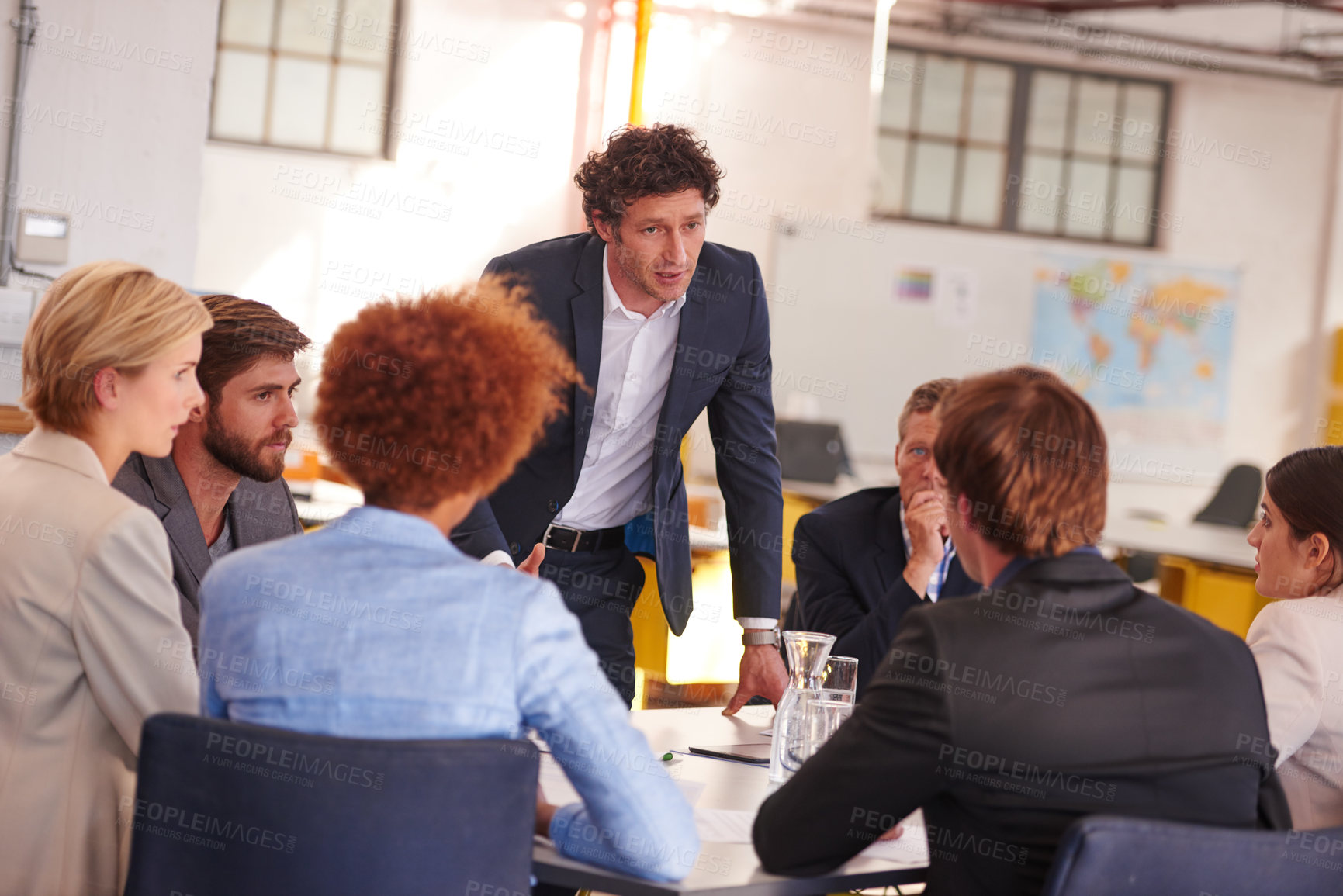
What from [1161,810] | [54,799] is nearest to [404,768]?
[54,799]

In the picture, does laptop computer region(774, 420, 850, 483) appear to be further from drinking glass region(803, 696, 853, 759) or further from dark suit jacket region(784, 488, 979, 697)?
drinking glass region(803, 696, 853, 759)

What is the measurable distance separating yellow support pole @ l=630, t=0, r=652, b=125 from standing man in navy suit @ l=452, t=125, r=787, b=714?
5.57m

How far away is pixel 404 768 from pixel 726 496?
1.56 metres

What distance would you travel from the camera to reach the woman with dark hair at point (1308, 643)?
1598 millimetres

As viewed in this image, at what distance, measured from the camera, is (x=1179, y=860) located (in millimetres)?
1091

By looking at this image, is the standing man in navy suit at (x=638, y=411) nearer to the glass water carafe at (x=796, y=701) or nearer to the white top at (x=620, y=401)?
the white top at (x=620, y=401)

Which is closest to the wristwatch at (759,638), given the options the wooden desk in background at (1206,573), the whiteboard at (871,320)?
the wooden desk in background at (1206,573)

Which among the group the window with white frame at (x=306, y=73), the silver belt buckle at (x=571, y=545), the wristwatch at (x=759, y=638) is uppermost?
the window with white frame at (x=306, y=73)

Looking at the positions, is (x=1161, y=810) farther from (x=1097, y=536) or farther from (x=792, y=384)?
(x=792, y=384)

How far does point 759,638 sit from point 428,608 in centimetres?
124

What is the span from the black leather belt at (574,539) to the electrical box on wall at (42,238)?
94.3 inches

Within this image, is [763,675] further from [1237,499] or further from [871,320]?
[871,320]

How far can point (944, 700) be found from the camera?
46.6 inches

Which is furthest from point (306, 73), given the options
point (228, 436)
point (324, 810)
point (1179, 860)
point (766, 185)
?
point (1179, 860)
